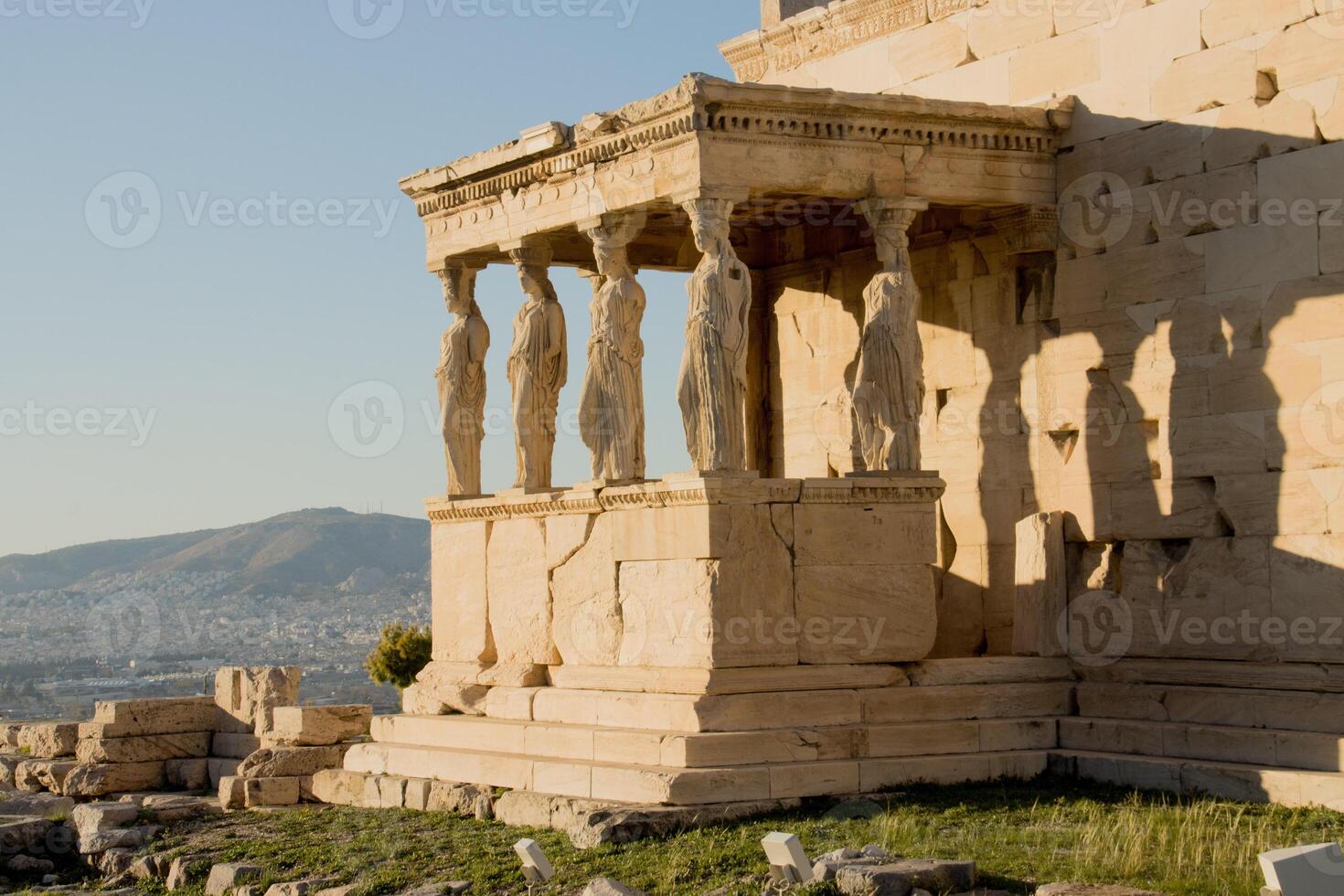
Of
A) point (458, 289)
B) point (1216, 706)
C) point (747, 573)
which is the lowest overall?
point (1216, 706)

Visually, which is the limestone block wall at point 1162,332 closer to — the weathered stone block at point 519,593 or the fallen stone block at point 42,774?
the weathered stone block at point 519,593

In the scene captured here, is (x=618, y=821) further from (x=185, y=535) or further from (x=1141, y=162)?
(x=185, y=535)

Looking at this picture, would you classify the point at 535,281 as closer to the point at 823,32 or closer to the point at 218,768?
the point at 823,32

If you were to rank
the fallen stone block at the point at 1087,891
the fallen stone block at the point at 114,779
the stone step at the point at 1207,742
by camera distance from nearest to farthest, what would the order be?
the fallen stone block at the point at 1087,891, the stone step at the point at 1207,742, the fallen stone block at the point at 114,779

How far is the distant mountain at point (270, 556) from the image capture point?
3076 inches

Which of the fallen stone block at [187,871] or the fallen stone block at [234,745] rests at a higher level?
the fallen stone block at [234,745]

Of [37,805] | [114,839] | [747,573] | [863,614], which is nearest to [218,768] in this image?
[37,805]

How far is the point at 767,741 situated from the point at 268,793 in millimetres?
5181

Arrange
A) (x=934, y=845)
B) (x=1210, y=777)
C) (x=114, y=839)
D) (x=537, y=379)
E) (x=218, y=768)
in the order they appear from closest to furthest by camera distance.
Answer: (x=934, y=845)
(x=1210, y=777)
(x=114, y=839)
(x=537, y=379)
(x=218, y=768)

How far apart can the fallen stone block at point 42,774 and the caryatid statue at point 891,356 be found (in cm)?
852

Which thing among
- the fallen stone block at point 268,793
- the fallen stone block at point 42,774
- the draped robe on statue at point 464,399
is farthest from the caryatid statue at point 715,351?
the fallen stone block at point 42,774

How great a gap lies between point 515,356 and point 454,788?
11.4ft

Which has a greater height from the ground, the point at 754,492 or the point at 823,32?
the point at 823,32

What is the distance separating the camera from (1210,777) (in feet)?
44.3
